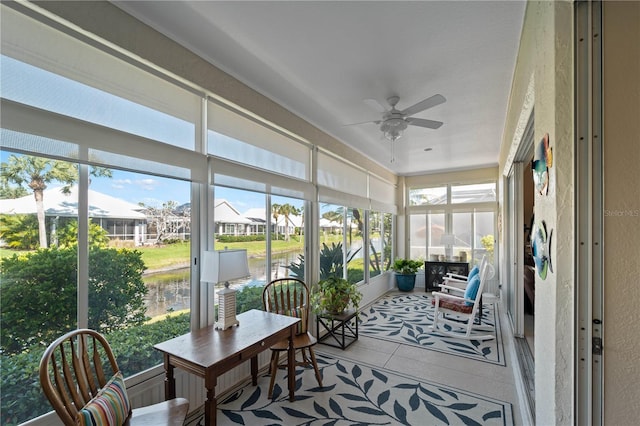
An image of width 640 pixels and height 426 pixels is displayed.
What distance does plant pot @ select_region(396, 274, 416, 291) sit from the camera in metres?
6.34

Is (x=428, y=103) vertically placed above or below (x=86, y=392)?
above

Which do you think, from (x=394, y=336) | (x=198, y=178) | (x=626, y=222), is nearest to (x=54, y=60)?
(x=198, y=178)

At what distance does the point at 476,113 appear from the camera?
3.37 metres

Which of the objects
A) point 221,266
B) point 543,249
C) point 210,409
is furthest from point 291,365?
point 543,249

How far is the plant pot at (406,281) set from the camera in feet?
20.8

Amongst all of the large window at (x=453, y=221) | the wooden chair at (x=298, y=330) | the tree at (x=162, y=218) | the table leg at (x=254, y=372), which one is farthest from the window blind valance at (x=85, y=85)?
the large window at (x=453, y=221)

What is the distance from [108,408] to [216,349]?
0.64m

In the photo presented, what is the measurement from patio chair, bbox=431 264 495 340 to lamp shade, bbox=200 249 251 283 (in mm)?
2812

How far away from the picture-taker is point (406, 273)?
6332 millimetres

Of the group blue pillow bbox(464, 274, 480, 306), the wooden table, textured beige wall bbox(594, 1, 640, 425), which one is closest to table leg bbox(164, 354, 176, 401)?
the wooden table

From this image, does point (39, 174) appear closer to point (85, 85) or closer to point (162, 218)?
point (85, 85)

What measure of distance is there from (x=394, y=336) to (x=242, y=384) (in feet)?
6.83

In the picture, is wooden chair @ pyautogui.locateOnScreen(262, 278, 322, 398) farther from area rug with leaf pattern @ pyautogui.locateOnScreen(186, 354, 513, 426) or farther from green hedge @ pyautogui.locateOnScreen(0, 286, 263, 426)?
green hedge @ pyautogui.locateOnScreen(0, 286, 263, 426)

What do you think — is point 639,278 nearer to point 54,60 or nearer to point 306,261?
point 54,60
